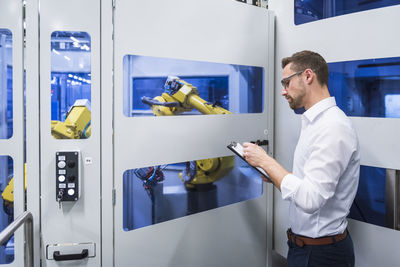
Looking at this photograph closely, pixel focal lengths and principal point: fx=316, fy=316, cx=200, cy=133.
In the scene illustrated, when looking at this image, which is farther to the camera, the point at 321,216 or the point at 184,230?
the point at 184,230

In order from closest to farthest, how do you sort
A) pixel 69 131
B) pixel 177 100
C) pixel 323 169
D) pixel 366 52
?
pixel 323 169 < pixel 69 131 < pixel 366 52 < pixel 177 100

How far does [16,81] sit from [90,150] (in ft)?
1.72

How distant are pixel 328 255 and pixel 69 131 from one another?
1.55 m

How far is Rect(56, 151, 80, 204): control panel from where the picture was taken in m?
1.71

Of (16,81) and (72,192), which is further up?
(16,81)

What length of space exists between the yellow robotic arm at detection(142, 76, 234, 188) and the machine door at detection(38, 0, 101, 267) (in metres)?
0.38

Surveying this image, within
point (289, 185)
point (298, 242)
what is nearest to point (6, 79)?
point (289, 185)

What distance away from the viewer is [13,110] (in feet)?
5.52

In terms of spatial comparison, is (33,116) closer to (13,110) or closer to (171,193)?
(13,110)

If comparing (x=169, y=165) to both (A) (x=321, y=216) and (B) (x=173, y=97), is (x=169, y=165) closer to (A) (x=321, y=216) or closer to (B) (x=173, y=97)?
(B) (x=173, y=97)

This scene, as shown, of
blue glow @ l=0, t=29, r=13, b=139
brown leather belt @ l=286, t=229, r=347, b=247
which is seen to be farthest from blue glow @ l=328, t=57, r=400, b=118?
blue glow @ l=0, t=29, r=13, b=139

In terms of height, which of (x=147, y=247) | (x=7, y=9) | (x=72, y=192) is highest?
(x=7, y=9)

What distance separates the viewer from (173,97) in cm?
205

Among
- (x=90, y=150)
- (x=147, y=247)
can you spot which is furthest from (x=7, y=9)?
(x=147, y=247)
